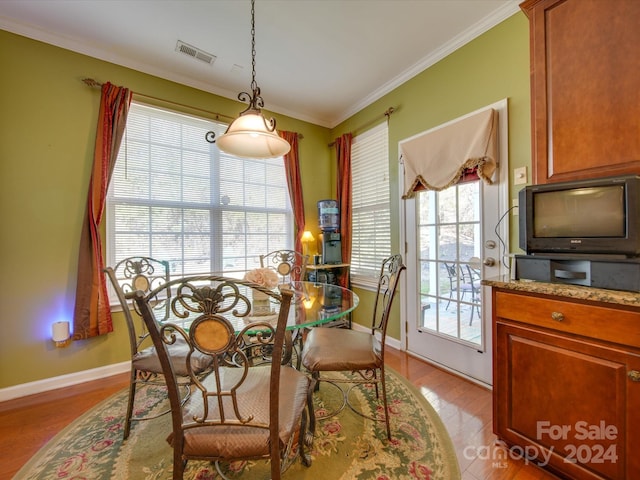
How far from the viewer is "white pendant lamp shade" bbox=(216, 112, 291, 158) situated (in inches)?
65.6

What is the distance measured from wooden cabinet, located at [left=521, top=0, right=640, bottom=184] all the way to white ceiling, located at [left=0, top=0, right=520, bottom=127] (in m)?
0.75

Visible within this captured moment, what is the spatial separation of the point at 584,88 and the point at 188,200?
318cm

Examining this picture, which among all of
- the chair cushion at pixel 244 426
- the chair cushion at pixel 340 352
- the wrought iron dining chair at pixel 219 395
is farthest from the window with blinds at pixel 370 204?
the wrought iron dining chair at pixel 219 395

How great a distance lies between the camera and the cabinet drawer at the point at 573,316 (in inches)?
41.5

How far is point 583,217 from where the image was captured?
1.29 metres

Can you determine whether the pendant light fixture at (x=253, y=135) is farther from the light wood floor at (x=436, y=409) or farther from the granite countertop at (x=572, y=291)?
the light wood floor at (x=436, y=409)

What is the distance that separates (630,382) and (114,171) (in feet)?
12.1

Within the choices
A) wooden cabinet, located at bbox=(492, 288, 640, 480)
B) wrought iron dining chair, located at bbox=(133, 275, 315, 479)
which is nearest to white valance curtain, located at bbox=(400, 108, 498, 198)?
wooden cabinet, located at bbox=(492, 288, 640, 480)

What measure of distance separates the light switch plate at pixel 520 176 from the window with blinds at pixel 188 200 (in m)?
2.47

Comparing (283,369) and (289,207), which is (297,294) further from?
(289,207)

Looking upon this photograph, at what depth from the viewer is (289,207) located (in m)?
3.52

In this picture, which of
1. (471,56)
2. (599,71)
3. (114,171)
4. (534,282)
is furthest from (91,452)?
(471,56)

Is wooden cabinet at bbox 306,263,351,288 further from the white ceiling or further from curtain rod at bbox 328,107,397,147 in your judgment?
the white ceiling

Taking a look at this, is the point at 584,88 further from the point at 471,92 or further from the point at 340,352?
the point at 340,352
